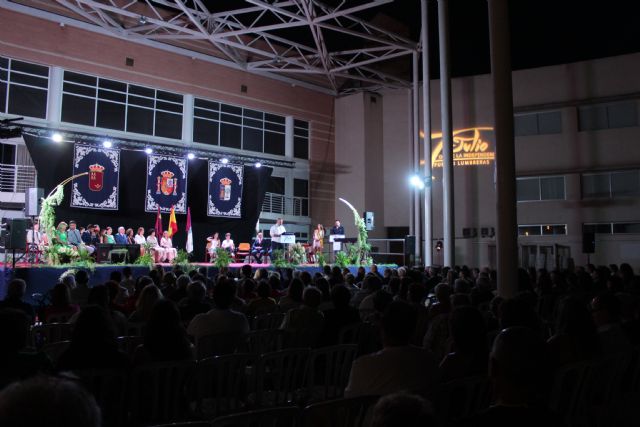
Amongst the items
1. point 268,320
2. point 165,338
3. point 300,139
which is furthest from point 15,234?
point 300,139

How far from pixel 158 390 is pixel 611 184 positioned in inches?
802

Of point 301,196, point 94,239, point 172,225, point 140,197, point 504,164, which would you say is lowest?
point 94,239

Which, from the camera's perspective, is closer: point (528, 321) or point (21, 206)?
point (528, 321)

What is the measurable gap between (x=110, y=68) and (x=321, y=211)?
32.4ft

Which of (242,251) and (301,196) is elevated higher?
(301,196)

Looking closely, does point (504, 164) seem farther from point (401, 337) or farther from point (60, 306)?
point (60, 306)

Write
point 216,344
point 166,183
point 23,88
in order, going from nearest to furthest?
point 216,344, point 23,88, point 166,183

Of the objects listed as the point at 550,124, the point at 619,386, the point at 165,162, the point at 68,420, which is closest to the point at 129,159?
the point at 165,162

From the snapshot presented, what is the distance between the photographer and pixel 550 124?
20969 millimetres

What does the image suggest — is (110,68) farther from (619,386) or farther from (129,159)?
(619,386)

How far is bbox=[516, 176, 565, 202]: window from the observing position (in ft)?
67.8

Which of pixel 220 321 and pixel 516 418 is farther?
pixel 220 321

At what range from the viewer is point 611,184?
19797 millimetres

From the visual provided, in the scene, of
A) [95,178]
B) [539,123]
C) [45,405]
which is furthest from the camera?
[539,123]
